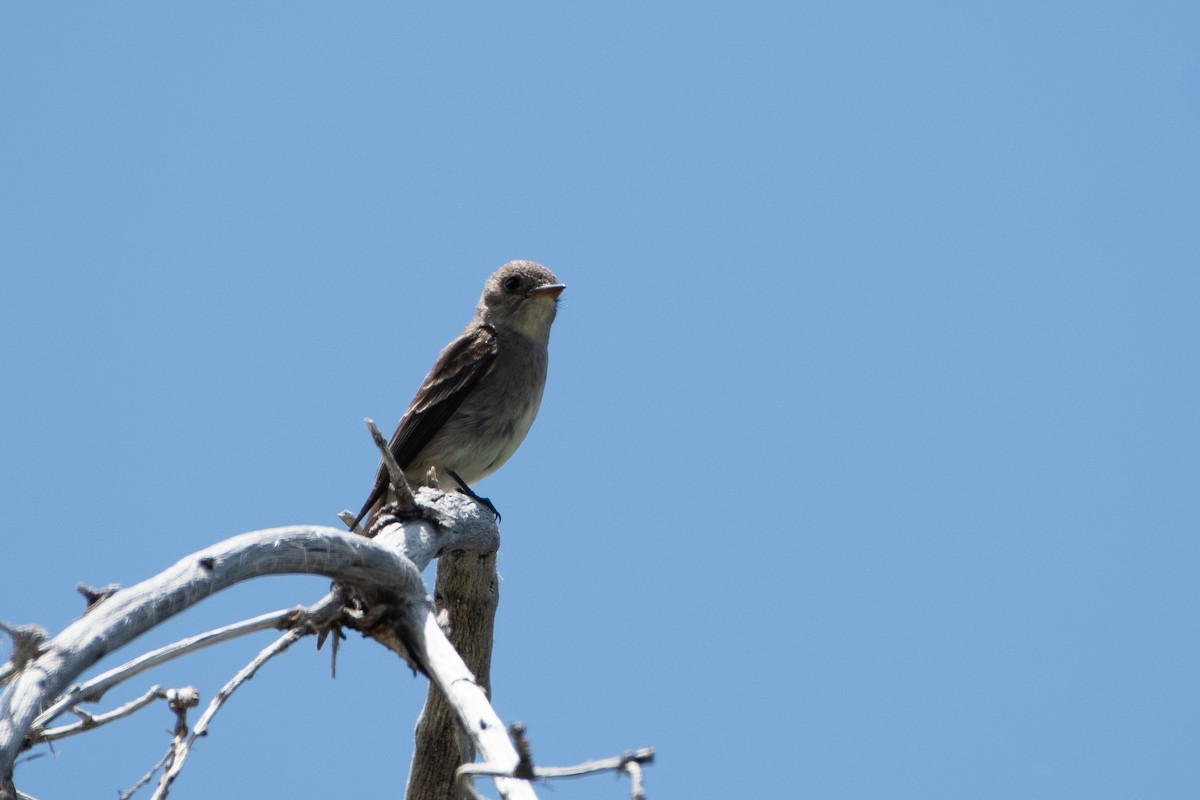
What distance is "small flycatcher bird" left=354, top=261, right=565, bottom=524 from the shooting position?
6531 mm

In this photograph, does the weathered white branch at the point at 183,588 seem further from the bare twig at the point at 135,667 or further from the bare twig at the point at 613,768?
the bare twig at the point at 613,768

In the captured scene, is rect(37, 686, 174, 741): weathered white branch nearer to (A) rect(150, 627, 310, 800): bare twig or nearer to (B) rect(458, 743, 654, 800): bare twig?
(A) rect(150, 627, 310, 800): bare twig

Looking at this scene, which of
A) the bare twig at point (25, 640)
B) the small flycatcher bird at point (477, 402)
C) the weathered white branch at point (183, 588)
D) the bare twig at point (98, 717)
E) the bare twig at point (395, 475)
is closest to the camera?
the weathered white branch at point (183, 588)

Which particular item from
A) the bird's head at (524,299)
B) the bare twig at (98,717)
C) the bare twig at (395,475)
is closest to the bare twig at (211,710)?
the bare twig at (98,717)

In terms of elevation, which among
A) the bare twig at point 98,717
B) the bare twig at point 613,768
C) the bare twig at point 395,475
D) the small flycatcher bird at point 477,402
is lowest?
the bare twig at point 613,768

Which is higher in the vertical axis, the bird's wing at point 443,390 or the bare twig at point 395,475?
the bird's wing at point 443,390

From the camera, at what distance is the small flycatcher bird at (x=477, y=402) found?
21.4 feet

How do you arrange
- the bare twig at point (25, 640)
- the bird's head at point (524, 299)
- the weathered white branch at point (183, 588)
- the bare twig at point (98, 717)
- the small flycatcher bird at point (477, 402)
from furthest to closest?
1. the bird's head at point (524, 299)
2. the small flycatcher bird at point (477, 402)
3. the bare twig at point (98, 717)
4. the bare twig at point (25, 640)
5. the weathered white branch at point (183, 588)

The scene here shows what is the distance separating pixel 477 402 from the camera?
6.61m

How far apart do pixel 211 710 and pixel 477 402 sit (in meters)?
3.85

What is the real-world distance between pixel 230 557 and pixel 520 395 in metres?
4.16

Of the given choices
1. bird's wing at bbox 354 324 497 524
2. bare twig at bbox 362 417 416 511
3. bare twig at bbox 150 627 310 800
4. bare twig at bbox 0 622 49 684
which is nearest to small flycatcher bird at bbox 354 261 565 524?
bird's wing at bbox 354 324 497 524

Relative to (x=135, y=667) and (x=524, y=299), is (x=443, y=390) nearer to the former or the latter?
(x=524, y=299)

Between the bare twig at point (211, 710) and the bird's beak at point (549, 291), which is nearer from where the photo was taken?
the bare twig at point (211, 710)
